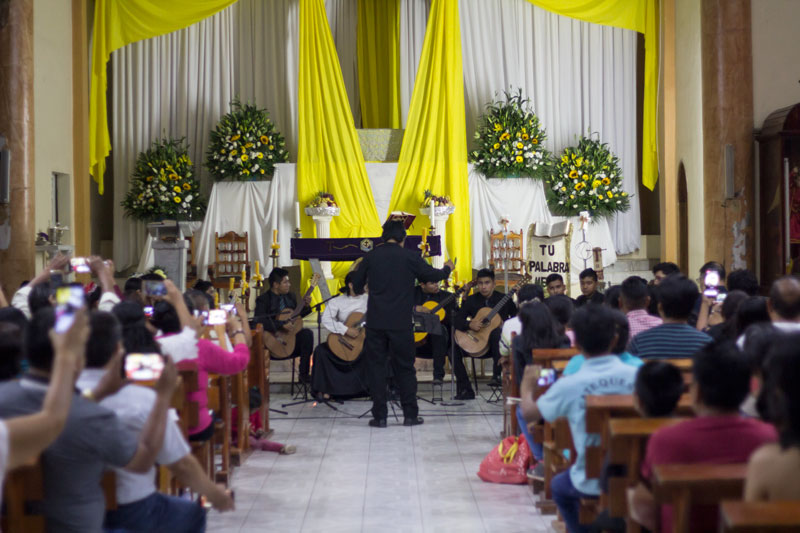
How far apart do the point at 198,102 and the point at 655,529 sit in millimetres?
12805

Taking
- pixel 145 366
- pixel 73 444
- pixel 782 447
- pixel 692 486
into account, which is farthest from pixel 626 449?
pixel 73 444

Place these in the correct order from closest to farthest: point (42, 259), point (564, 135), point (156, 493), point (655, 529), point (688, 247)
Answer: point (655, 529)
point (156, 493)
point (42, 259)
point (688, 247)
point (564, 135)

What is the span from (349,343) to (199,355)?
149 inches

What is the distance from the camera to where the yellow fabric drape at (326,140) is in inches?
523

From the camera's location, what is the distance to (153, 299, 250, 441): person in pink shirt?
16.2 ft

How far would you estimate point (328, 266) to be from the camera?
42.2 feet

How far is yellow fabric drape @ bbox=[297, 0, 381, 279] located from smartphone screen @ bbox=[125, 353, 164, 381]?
10221 millimetres

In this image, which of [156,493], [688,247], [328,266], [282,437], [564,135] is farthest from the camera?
[564,135]

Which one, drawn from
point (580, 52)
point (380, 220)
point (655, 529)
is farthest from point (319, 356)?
point (580, 52)

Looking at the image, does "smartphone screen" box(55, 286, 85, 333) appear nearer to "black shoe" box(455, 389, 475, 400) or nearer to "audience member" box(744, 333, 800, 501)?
"audience member" box(744, 333, 800, 501)

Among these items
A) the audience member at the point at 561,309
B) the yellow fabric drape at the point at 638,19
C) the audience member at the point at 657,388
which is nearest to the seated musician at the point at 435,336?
the audience member at the point at 561,309

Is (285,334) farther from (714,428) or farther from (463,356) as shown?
(714,428)

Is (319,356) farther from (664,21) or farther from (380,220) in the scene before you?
(664,21)

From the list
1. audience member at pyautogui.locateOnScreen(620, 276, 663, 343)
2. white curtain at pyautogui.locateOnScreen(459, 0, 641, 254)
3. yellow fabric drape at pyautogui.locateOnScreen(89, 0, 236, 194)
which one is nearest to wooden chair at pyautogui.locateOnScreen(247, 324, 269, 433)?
audience member at pyautogui.locateOnScreen(620, 276, 663, 343)
